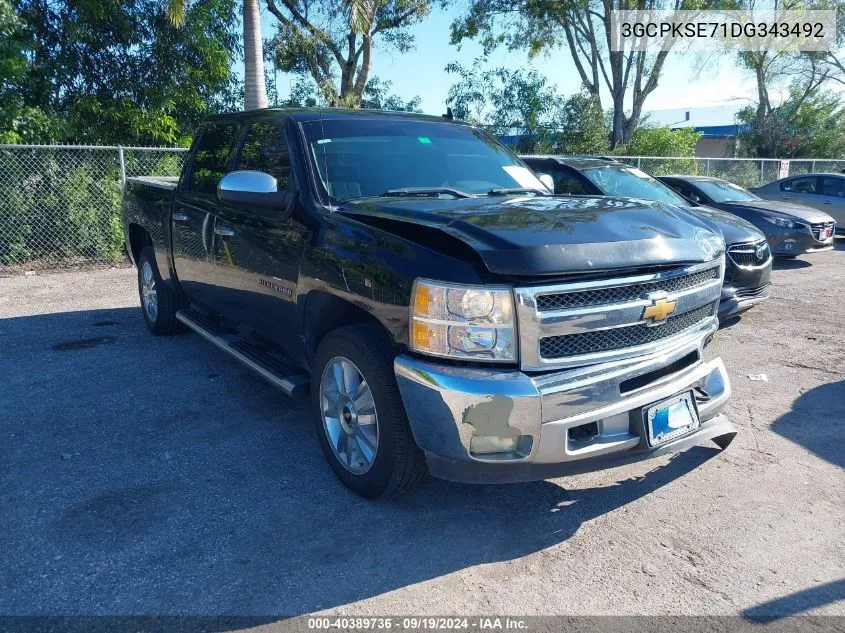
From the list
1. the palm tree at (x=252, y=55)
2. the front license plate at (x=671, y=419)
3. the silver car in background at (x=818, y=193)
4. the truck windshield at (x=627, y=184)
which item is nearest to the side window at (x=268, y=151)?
the front license plate at (x=671, y=419)

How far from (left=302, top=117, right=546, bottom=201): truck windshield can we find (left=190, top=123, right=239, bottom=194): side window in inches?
43.8

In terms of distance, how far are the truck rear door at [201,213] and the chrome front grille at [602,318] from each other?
9.66ft

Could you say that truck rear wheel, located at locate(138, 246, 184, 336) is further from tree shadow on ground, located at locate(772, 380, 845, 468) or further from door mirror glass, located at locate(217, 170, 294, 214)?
tree shadow on ground, located at locate(772, 380, 845, 468)

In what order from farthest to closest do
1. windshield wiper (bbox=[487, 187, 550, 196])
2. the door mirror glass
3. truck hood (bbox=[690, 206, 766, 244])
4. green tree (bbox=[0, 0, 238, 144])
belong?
green tree (bbox=[0, 0, 238, 144]), truck hood (bbox=[690, 206, 766, 244]), windshield wiper (bbox=[487, 187, 550, 196]), the door mirror glass

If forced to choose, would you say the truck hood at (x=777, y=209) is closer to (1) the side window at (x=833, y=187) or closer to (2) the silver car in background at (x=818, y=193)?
(2) the silver car in background at (x=818, y=193)

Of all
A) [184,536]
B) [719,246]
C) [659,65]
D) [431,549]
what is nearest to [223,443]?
[184,536]

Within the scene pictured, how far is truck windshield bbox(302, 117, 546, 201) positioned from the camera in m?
4.02

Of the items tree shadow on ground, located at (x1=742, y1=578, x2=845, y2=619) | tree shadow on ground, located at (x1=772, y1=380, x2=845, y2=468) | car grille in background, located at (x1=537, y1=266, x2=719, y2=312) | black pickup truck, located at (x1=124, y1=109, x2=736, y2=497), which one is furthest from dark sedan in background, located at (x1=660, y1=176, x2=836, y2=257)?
tree shadow on ground, located at (x1=742, y1=578, x2=845, y2=619)

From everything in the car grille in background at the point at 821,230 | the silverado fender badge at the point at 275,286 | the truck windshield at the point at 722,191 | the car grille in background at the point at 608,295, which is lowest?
the car grille in background at the point at 821,230

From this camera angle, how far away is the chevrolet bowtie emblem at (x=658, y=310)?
10.4ft

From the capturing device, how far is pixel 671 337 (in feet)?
11.1

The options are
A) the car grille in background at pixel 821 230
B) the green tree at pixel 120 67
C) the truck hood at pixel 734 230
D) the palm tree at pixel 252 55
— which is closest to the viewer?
the truck hood at pixel 734 230

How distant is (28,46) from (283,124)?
9.55 metres

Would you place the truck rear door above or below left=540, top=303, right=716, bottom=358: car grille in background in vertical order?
above
